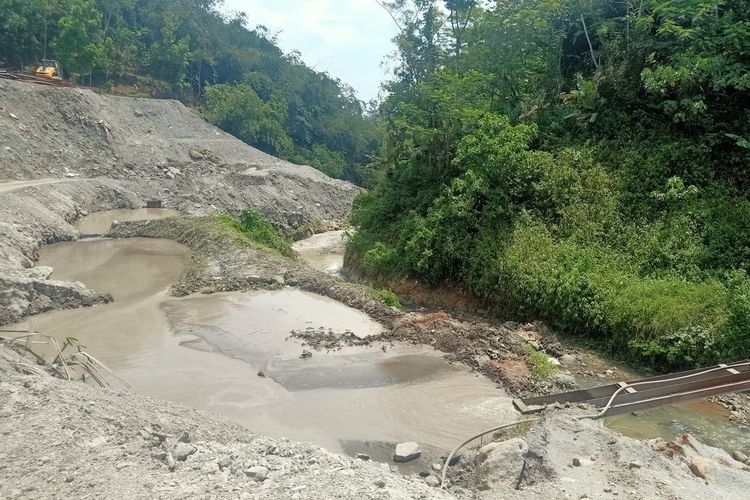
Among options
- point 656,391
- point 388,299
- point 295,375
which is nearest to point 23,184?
point 388,299

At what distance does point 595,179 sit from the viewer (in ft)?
49.6

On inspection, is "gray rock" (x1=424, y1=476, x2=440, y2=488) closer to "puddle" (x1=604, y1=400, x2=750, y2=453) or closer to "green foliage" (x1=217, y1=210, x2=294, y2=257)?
"puddle" (x1=604, y1=400, x2=750, y2=453)

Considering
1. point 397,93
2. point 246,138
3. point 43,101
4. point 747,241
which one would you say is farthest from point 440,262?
point 246,138

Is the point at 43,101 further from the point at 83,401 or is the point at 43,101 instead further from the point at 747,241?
the point at 747,241

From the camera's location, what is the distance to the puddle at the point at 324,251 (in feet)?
80.9

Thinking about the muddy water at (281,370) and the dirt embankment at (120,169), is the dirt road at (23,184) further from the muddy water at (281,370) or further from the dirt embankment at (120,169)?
the muddy water at (281,370)

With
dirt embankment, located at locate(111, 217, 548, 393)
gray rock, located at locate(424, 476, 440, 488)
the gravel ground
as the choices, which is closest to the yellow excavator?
dirt embankment, located at locate(111, 217, 548, 393)

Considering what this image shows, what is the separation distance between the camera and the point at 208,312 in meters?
13.8

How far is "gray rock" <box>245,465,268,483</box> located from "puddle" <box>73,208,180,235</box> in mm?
20953

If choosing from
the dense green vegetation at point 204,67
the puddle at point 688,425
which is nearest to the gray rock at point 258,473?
the puddle at point 688,425

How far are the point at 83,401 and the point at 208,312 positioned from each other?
677 cm

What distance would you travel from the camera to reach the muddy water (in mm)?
8680

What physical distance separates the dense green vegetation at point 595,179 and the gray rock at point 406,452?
5.83 metres

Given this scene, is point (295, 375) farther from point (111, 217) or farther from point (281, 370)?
point (111, 217)
